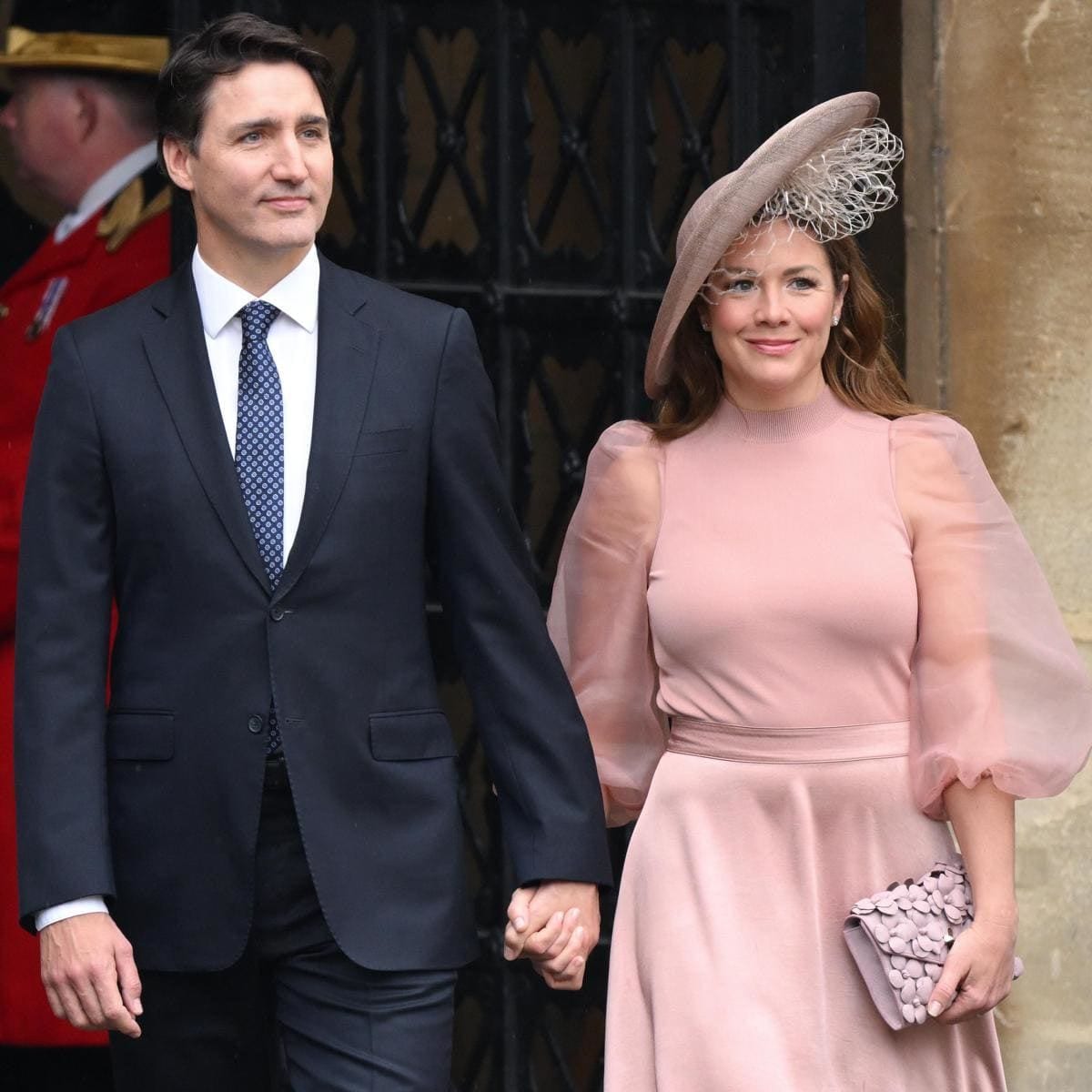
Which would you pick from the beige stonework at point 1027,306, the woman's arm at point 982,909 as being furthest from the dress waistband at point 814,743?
the beige stonework at point 1027,306

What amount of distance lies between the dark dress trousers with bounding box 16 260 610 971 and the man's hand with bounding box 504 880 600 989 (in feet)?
0.11

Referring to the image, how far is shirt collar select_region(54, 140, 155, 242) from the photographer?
5.76m

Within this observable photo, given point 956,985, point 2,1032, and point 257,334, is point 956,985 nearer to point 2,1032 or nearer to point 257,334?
point 257,334

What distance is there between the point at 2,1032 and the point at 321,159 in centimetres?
232

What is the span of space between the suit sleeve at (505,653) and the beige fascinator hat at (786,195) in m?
0.43

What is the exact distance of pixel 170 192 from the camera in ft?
17.4

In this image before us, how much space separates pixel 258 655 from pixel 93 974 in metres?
0.50

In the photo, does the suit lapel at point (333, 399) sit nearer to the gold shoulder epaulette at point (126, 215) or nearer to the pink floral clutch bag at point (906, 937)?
the pink floral clutch bag at point (906, 937)

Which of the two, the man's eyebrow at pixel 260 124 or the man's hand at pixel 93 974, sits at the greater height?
the man's eyebrow at pixel 260 124

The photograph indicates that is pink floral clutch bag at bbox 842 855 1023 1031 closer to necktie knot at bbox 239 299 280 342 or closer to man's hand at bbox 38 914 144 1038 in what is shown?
man's hand at bbox 38 914 144 1038

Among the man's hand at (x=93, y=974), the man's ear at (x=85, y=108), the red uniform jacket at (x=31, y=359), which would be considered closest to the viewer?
the man's hand at (x=93, y=974)

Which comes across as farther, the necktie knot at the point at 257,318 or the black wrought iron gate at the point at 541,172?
the black wrought iron gate at the point at 541,172

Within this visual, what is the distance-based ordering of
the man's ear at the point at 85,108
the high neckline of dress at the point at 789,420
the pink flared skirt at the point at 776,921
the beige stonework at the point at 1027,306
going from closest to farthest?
the pink flared skirt at the point at 776,921, the high neckline of dress at the point at 789,420, the beige stonework at the point at 1027,306, the man's ear at the point at 85,108

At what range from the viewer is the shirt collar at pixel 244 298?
3.65m
